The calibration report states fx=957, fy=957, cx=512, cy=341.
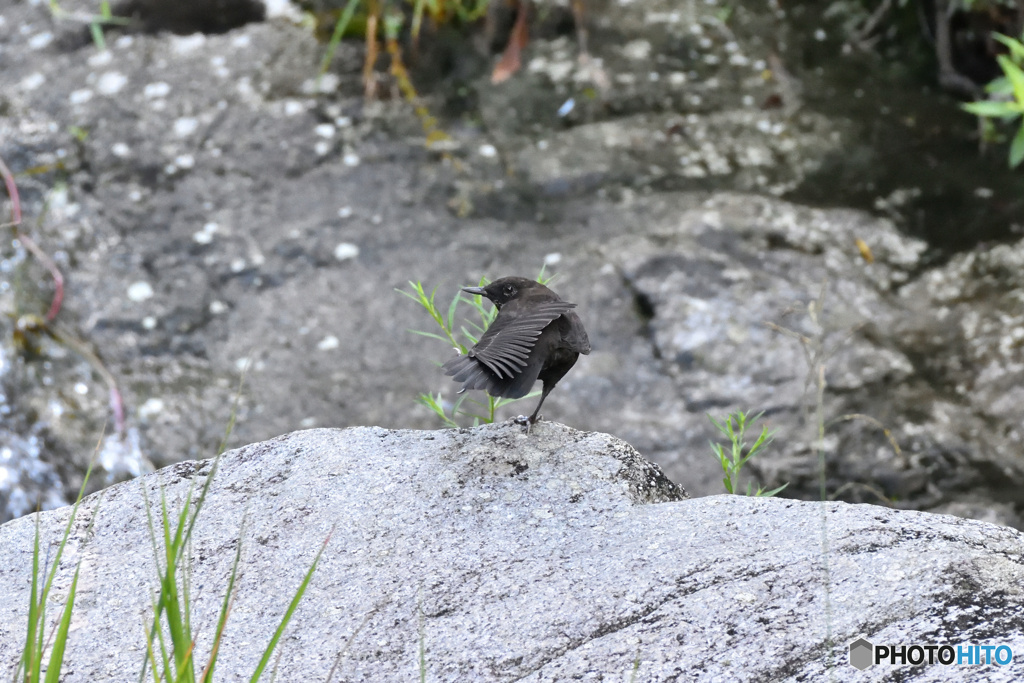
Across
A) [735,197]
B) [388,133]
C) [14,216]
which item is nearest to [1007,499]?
[735,197]

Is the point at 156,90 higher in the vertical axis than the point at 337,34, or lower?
lower

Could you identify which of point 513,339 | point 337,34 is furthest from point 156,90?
point 513,339

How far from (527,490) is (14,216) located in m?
3.05

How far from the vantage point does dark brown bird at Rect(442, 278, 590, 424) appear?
208 cm

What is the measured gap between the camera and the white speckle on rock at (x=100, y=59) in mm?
4695

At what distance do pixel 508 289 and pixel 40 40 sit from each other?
3.60m

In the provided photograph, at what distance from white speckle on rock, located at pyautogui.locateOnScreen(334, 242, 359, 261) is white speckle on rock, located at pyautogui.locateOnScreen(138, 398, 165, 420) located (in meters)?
0.95

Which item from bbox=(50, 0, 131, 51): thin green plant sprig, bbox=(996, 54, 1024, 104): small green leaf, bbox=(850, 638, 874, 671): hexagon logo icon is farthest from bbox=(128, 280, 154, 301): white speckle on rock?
bbox=(996, 54, 1024, 104): small green leaf

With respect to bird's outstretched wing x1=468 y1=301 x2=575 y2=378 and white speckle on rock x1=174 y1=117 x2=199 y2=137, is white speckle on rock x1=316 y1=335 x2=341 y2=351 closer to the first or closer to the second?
white speckle on rock x1=174 y1=117 x2=199 y2=137

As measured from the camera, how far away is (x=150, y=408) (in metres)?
3.68

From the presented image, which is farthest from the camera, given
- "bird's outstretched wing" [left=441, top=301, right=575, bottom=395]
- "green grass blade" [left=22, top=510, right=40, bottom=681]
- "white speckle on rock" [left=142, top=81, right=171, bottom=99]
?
"white speckle on rock" [left=142, top=81, right=171, bottom=99]

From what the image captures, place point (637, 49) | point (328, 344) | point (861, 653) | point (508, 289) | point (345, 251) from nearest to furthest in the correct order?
point (861, 653), point (508, 289), point (328, 344), point (345, 251), point (637, 49)

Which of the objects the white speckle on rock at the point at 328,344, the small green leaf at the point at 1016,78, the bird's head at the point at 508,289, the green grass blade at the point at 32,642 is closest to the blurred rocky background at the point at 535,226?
the white speckle on rock at the point at 328,344

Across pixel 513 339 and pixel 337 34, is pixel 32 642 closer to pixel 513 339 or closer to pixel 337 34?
pixel 513 339
